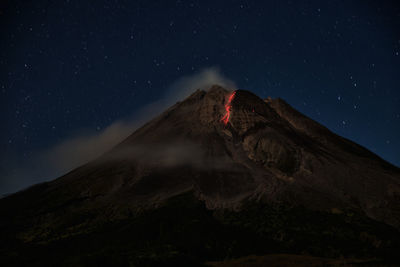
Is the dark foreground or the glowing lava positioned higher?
the glowing lava

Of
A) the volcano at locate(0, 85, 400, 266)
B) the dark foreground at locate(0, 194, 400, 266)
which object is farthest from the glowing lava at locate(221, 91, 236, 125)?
the dark foreground at locate(0, 194, 400, 266)

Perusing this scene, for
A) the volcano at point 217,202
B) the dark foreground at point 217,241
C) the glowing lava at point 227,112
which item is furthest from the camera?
the glowing lava at point 227,112

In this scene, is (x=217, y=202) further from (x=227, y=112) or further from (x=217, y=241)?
(x=227, y=112)

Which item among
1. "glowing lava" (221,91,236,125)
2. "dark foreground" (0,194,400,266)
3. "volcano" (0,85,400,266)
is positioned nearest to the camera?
"dark foreground" (0,194,400,266)

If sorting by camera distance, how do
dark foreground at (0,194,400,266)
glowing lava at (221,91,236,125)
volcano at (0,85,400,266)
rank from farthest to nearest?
glowing lava at (221,91,236,125), volcano at (0,85,400,266), dark foreground at (0,194,400,266)

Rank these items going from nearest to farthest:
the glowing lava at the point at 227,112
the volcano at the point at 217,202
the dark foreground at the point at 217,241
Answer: the dark foreground at the point at 217,241, the volcano at the point at 217,202, the glowing lava at the point at 227,112

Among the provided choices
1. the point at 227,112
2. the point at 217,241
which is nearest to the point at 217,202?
the point at 217,241

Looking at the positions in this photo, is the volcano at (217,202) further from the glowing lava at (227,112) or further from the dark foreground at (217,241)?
the glowing lava at (227,112)

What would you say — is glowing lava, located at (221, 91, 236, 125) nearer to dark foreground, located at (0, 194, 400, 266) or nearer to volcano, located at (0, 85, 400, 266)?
volcano, located at (0, 85, 400, 266)

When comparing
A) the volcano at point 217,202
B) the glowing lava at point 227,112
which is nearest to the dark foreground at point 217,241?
the volcano at point 217,202

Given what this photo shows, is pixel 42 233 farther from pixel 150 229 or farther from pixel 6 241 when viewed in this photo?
pixel 150 229
